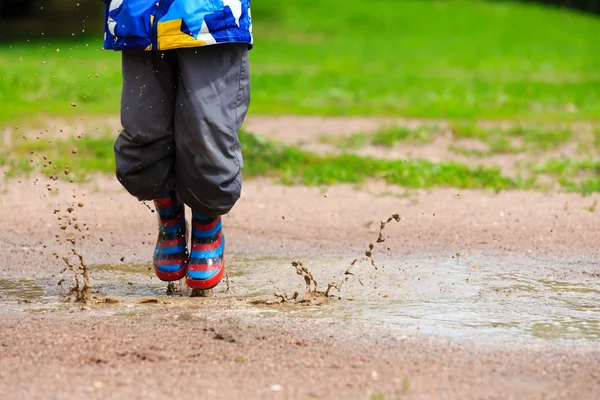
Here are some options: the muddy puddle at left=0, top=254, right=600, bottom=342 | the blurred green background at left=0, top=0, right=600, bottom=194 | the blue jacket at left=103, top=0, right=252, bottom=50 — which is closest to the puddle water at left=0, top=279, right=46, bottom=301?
the muddy puddle at left=0, top=254, right=600, bottom=342

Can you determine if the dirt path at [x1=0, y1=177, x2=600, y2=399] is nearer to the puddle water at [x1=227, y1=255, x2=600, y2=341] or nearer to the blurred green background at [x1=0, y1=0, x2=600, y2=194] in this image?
the puddle water at [x1=227, y1=255, x2=600, y2=341]

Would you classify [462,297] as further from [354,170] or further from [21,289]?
[354,170]

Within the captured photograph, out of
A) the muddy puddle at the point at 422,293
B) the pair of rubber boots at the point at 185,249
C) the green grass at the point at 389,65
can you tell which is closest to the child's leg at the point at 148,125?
the pair of rubber boots at the point at 185,249

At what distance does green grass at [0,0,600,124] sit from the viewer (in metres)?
10.6

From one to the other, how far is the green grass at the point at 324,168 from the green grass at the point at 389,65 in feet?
4.39

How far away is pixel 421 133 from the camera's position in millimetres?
8625

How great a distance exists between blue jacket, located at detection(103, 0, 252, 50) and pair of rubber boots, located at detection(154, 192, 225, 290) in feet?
2.34

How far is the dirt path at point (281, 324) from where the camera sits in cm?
293

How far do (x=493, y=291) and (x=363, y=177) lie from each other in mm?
2992

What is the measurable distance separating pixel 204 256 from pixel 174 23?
38.2 inches

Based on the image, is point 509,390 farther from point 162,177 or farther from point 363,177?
point 363,177

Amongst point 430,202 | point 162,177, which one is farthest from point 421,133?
point 162,177

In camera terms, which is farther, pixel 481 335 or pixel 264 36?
pixel 264 36

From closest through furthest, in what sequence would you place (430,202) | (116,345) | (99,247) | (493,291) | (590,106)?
1. (116,345)
2. (493,291)
3. (99,247)
4. (430,202)
5. (590,106)
